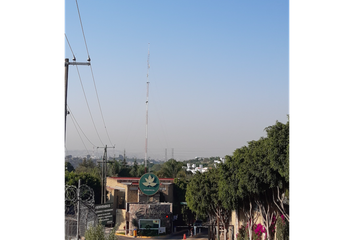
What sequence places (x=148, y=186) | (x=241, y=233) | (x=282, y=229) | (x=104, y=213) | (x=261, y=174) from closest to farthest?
(x=261, y=174)
(x=282, y=229)
(x=104, y=213)
(x=241, y=233)
(x=148, y=186)

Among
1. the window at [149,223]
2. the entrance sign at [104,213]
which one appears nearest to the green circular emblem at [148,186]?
the window at [149,223]

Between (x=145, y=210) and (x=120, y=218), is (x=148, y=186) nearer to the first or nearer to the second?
(x=145, y=210)

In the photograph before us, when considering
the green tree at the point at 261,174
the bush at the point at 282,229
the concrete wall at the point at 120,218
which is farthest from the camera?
the concrete wall at the point at 120,218

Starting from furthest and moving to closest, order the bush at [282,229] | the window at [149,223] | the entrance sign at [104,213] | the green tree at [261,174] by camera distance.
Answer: the window at [149,223] → the entrance sign at [104,213] → the bush at [282,229] → the green tree at [261,174]

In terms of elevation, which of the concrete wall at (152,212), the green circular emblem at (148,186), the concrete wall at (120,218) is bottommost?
the concrete wall at (120,218)

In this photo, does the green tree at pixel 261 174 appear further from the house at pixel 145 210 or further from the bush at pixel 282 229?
the house at pixel 145 210

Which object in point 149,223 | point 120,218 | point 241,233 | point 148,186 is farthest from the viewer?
point 120,218

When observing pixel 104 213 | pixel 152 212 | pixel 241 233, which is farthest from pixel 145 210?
pixel 104 213

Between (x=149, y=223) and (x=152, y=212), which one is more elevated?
(x=152, y=212)

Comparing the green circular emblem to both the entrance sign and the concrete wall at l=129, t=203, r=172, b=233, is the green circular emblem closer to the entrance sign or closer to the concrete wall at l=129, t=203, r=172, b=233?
the concrete wall at l=129, t=203, r=172, b=233

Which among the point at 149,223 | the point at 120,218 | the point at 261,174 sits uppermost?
the point at 261,174

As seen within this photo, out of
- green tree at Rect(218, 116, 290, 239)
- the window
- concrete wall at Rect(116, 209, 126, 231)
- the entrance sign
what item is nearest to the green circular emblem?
the window
